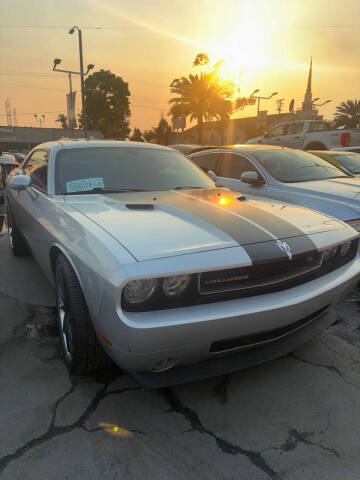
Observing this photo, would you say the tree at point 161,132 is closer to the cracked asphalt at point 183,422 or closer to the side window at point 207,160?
the side window at point 207,160

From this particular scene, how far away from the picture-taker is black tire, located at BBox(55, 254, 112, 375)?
6.84ft

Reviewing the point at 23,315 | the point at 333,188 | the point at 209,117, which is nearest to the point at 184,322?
the point at 23,315

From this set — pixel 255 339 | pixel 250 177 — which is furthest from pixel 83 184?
pixel 250 177

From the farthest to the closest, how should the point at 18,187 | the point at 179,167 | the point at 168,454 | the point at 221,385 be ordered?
1. the point at 179,167
2. the point at 18,187
3. the point at 221,385
4. the point at 168,454

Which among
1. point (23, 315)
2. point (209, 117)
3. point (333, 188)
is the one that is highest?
point (209, 117)

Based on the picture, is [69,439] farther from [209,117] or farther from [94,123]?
[94,123]

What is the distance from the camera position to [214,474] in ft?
5.49

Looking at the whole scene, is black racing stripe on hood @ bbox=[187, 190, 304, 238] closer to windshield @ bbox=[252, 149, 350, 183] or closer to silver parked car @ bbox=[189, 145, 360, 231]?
silver parked car @ bbox=[189, 145, 360, 231]

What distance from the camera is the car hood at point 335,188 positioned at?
4.17m

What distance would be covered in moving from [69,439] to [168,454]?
20.2 inches

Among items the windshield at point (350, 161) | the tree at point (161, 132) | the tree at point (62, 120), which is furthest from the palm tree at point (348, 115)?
the tree at point (62, 120)

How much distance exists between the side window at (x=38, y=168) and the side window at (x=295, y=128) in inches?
399

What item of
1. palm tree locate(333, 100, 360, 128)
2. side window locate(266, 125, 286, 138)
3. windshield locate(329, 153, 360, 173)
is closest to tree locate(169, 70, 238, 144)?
palm tree locate(333, 100, 360, 128)

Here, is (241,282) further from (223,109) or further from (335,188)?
(223,109)
